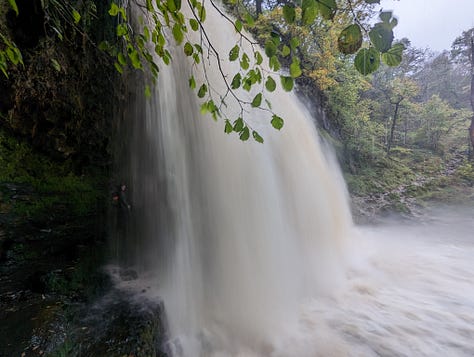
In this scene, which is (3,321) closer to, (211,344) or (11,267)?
(11,267)

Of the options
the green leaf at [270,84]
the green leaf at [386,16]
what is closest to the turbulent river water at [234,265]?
the green leaf at [270,84]

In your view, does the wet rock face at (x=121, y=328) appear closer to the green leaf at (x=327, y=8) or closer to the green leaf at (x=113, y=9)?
the green leaf at (x=113, y=9)

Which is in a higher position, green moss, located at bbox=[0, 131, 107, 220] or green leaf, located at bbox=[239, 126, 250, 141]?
green moss, located at bbox=[0, 131, 107, 220]

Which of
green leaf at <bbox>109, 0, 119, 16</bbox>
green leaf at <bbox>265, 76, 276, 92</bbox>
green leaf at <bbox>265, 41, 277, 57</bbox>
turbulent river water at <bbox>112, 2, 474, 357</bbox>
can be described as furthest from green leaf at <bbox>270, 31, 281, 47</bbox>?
turbulent river water at <bbox>112, 2, 474, 357</bbox>

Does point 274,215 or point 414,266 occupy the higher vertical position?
point 274,215

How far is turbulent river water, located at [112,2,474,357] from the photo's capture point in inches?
98.2

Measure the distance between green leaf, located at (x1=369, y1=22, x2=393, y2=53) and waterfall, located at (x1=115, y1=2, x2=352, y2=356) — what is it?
2.25 metres

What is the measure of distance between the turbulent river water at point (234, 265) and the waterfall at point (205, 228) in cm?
1

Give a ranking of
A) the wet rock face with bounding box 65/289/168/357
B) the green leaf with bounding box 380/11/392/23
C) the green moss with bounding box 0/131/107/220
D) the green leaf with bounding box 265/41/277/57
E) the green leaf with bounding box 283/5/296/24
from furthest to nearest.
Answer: the green moss with bounding box 0/131/107/220
the wet rock face with bounding box 65/289/168/357
the green leaf with bounding box 265/41/277/57
the green leaf with bounding box 283/5/296/24
the green leaf with bounding box 380/11/392/23

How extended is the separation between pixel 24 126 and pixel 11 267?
3.55 ft

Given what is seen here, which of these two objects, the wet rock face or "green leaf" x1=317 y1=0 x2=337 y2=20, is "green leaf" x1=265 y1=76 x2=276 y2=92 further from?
the wet rock face

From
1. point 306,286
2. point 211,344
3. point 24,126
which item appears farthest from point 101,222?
point 306,286

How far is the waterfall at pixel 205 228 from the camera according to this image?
257cm

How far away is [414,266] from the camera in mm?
4641
